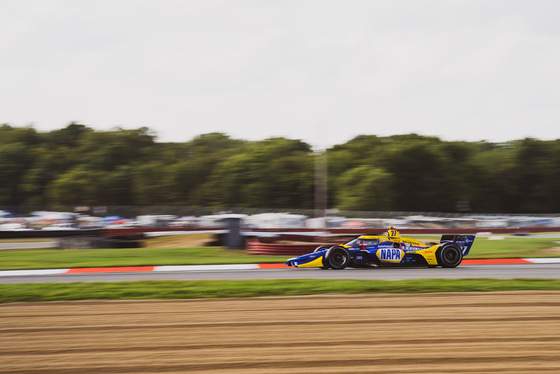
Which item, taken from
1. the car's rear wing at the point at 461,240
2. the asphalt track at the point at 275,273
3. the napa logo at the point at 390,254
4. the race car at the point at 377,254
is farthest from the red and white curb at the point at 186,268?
the napa logo at the point at 390,254

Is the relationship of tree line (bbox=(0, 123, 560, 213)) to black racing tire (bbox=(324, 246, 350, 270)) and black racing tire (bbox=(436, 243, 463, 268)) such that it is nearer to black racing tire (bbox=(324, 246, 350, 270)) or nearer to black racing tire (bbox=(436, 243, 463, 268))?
black racing tire (bbox=(436, 243, 463, 268))

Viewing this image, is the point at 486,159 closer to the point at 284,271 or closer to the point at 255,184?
the point at 255,184

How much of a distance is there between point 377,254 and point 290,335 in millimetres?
8308

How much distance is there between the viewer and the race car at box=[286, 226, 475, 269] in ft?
50.1

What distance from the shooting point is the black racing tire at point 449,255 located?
15.5 m

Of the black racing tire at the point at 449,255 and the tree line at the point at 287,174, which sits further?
the tree line at the point at 287,174

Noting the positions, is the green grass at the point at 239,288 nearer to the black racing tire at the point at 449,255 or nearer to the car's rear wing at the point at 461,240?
the black racing tire at the point at 449,255

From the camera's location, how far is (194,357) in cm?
652

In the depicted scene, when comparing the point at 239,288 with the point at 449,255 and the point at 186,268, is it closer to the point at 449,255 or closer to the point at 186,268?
the point at 186,268

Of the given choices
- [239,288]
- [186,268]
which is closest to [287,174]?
[186,268]

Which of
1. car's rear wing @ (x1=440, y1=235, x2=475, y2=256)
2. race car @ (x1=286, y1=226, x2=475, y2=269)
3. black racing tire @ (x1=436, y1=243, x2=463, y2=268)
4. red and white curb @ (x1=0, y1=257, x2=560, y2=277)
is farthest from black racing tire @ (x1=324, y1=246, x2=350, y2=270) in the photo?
car's rear wing @ (x1=440, y1=235, x2=475, y2=256)

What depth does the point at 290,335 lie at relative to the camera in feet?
24.3

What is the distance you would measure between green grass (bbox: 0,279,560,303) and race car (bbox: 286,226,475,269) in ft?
9.93

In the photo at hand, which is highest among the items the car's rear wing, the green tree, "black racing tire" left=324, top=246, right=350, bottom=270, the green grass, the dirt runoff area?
the green tree
